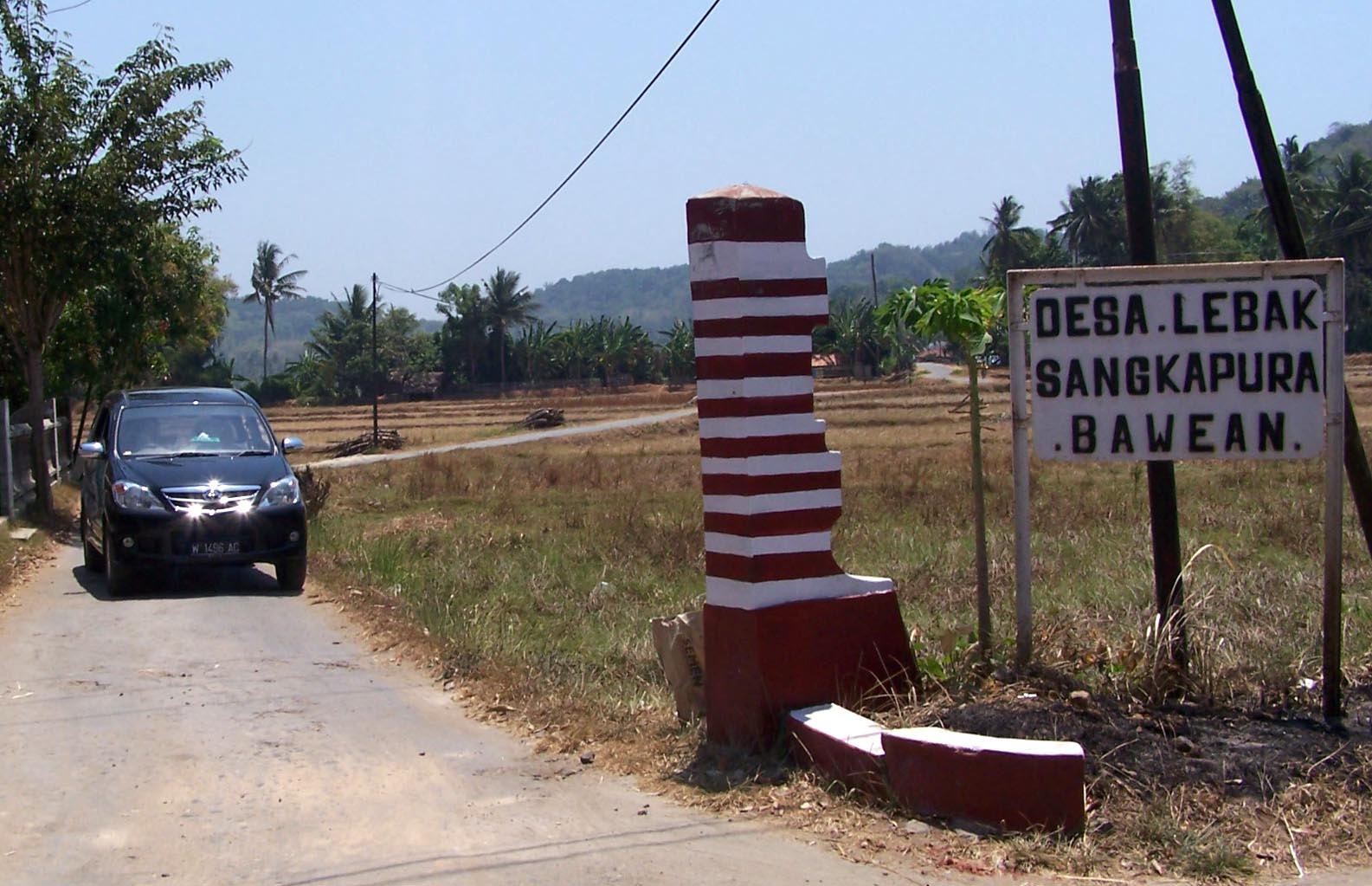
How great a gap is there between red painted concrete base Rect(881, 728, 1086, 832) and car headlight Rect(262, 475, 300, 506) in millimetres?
7751

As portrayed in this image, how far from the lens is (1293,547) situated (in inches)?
506

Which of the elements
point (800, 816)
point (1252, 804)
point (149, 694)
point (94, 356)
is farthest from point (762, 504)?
point (94, 356)

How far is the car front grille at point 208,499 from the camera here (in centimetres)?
1142

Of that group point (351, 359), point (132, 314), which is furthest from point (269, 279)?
point (132, 314)

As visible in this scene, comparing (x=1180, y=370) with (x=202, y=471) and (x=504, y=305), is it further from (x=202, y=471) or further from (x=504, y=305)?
(x=504, y=305)

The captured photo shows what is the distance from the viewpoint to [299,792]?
5.93 m

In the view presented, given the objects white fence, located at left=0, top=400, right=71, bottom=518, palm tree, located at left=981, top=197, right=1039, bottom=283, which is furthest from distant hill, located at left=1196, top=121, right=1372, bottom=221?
white fence, located at left=0, top=400, right=71, bottom=518

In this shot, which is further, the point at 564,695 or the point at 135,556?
the point at 135,556

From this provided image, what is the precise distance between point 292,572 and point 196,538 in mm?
892

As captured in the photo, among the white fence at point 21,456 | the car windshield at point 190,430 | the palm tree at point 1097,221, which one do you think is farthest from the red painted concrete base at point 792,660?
the palm tree at point 1097,221

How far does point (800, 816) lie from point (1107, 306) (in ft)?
9.10

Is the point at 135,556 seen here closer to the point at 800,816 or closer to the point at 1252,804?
the point at 800,816

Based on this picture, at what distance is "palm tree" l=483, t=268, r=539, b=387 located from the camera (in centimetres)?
8750

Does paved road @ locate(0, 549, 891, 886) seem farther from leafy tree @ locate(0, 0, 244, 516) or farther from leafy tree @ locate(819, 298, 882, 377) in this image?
leafy tree @ locate(819, 298, 882, 377)
